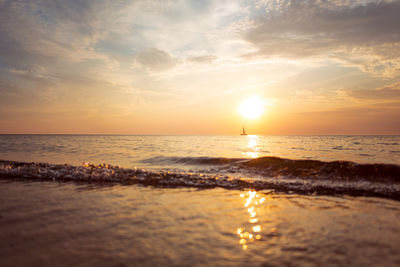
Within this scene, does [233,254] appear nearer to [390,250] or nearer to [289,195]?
[390,250]

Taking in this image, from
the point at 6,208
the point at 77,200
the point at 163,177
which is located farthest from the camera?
the point at 163,177

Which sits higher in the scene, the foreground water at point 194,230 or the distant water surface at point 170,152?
the foreground water at point 194,230

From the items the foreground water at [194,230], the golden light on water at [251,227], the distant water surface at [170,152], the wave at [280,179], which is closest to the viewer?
the foreground water at [194,230]

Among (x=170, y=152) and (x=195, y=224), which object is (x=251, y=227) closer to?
(x=195, y=224)

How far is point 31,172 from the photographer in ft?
35.8

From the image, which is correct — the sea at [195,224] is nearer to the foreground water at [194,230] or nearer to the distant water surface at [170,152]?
the foreground water at [194,230]

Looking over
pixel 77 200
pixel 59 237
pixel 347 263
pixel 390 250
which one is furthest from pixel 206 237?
pixel 77 200

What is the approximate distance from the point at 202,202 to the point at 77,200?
3794 mm

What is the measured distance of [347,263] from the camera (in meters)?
3.29

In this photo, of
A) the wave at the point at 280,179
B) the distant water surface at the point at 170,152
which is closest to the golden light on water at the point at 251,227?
the wave at the point at 280,179

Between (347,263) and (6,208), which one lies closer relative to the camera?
(347,263)

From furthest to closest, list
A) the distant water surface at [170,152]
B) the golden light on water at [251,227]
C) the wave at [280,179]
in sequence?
the distant water surface at [170,152] → the wave at [280,179] → the golden light on water at [251,227]

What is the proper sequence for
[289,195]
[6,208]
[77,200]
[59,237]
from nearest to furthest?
[59,237], [6,208], [77,200], [289,195]

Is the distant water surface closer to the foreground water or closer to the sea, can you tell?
the sea
